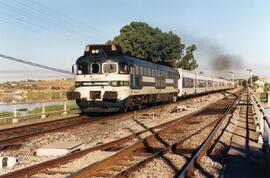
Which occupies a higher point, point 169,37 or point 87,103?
point 169,37

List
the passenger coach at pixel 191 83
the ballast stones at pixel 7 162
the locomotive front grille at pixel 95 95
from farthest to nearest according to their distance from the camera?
the passenger coach at pixel 191 83 → the locomotive front grille at pixel 95 95 → the ballast stones at pixel 7 162

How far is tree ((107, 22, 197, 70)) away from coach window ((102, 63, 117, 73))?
38.6 meters

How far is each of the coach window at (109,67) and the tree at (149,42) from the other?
126 feet

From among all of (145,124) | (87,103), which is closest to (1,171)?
(145,124)

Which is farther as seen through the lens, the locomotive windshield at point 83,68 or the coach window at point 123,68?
the locomotive windshield at point 83,68

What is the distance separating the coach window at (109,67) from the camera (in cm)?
2076

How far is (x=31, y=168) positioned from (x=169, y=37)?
201 ft

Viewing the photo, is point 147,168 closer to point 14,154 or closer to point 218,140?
point 14,154

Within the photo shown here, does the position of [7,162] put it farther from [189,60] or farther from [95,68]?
[189,60]

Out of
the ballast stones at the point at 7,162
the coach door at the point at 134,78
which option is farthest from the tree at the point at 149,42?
the ballast stones at the point at 7,162

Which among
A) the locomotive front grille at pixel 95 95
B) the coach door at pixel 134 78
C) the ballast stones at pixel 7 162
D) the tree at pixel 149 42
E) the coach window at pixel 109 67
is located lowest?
the ballast stones at pixel 7 162

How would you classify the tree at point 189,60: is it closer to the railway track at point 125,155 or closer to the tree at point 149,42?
the tree at point 149,42

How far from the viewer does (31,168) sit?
781 cm

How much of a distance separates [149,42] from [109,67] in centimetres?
4294
